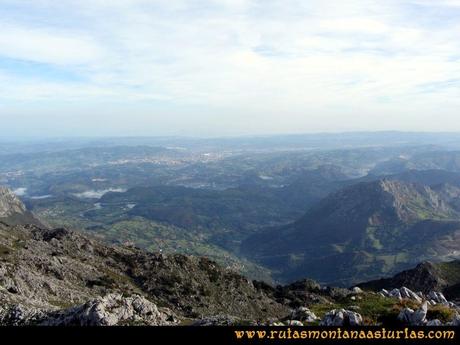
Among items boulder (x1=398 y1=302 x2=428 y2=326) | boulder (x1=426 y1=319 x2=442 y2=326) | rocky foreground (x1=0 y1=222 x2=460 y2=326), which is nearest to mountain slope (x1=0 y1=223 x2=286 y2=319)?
rocky foreground (x1=0 y1=222 x2=460 y2=326)

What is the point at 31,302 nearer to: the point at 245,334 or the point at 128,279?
the point at 245,334

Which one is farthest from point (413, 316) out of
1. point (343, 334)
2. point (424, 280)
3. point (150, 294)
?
point (424, 280)

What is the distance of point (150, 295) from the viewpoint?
106m

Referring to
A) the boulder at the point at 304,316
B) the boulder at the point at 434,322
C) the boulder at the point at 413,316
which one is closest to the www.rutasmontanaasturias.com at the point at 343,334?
the boulder at the point at 434,322

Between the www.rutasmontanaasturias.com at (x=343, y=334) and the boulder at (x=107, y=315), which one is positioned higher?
the www.rutasmontanaasturias.com at (x=343, y=334)

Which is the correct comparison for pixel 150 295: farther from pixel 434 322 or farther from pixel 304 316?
pixel 434 322

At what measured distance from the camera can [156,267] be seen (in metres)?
121

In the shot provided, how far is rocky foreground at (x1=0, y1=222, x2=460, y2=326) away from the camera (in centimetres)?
4453

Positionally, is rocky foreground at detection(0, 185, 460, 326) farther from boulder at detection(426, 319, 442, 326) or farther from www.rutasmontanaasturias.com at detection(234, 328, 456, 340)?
www.rutasmontanaasturias.com at detection(234, 328, 456, 340)

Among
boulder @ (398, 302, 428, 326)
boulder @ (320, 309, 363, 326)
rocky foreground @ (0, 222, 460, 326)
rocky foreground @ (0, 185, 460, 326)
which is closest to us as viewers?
boulder @ (320, 309, 363, 326)

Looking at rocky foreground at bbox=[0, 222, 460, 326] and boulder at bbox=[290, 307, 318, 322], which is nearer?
rocky foreground at bbox=[0, 222, 460, 326]

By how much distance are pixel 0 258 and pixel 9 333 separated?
65.7m

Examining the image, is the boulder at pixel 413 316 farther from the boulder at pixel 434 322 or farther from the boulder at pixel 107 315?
the boulder at pixel 107 315

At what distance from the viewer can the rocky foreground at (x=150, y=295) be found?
44531mm
